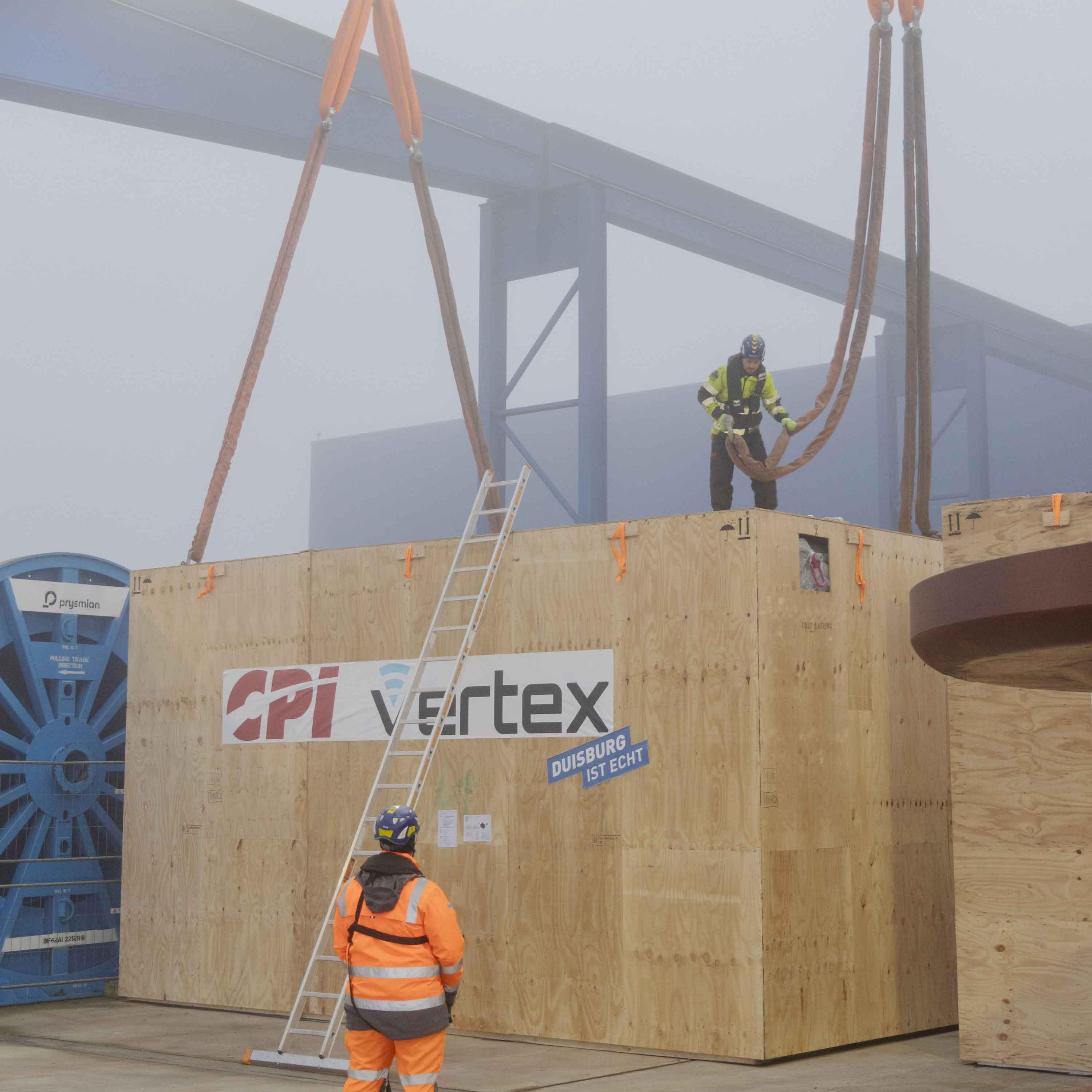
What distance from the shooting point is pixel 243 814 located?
11.5m

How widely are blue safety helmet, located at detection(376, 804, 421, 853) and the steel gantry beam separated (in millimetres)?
10764

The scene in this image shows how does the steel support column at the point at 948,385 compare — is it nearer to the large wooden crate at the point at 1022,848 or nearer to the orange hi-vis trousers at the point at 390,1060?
the large wooden crate at the point at 1022,848

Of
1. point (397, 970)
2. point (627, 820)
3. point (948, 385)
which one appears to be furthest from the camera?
point (948, 385)

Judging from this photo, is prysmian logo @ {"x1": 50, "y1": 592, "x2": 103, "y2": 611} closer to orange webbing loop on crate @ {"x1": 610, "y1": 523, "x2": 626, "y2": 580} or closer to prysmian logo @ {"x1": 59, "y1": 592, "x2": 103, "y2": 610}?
prysmian logo @ {"x1": 59, "y1": 592, "x2": 103, "y2": 610}

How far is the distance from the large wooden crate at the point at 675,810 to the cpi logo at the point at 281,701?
119mm

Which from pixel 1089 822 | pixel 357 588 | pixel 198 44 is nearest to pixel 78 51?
pixel 198 44

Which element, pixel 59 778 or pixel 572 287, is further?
pixel 572 287

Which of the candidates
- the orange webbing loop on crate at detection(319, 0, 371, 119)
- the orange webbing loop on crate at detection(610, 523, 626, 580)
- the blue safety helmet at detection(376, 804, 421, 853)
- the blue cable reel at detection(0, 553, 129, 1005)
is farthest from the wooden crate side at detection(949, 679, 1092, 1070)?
the orange webbing loop on crate at detection(319, 0, 371, 119)

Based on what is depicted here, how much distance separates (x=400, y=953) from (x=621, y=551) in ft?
13.5

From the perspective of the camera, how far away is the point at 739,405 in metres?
11.5

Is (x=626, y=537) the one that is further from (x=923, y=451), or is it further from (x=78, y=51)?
(x=78, y=51)

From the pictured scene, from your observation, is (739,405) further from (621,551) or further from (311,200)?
(311,200)

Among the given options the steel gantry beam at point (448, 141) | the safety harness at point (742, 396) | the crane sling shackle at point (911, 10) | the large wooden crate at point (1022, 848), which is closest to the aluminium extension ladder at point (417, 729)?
the safety harness at point (742, 396)

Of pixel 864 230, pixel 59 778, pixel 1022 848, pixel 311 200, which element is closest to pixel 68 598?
pixel 59 778
